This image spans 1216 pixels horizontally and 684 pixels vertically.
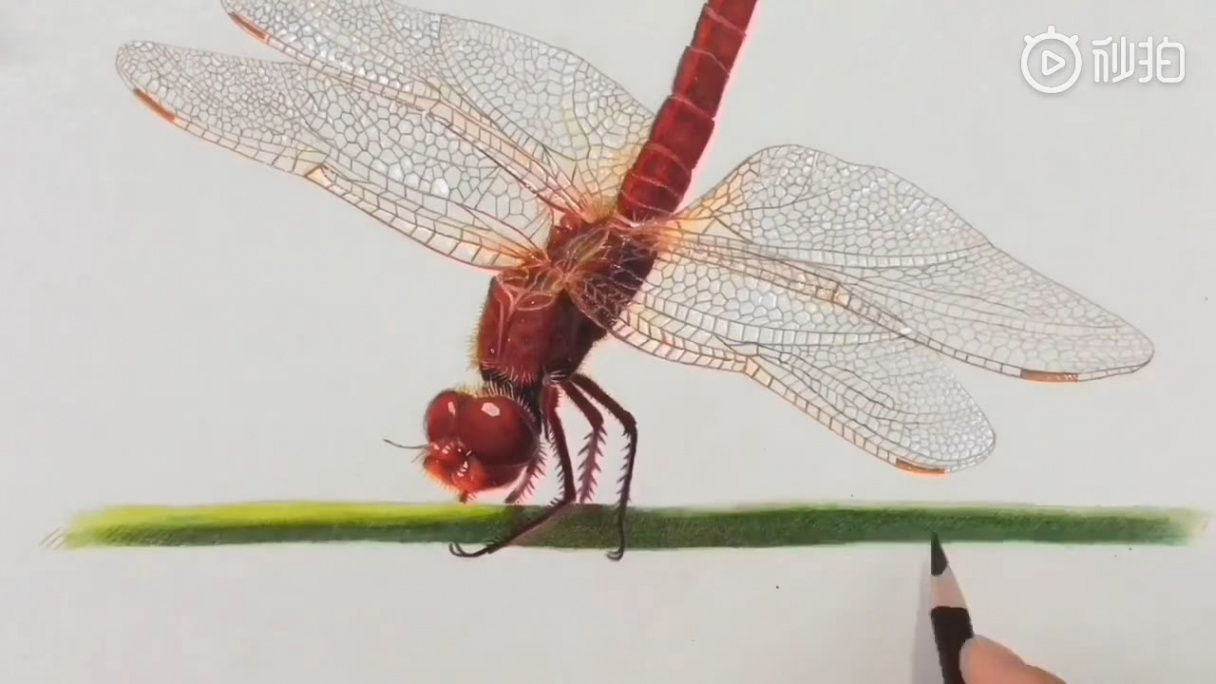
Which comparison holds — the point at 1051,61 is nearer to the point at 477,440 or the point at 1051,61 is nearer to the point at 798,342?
the point at 798,342

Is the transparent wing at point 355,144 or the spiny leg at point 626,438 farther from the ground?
the transparent wing at point 355,144

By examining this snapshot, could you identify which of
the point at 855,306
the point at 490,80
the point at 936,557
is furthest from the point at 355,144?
the point at 936,557

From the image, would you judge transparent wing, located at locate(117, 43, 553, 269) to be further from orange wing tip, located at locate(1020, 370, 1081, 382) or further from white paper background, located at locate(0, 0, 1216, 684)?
orange wing tip, located at locate(1020, 370, 1081, 382)

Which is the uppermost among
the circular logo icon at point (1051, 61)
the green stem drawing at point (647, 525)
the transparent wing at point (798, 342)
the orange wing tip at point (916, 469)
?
the circular logo icon at point (1051, 61)

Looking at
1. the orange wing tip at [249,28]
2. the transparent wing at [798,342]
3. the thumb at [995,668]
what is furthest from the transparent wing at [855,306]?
the orange wing tip at [249,28]

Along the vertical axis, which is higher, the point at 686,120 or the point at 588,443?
the point at 686,120

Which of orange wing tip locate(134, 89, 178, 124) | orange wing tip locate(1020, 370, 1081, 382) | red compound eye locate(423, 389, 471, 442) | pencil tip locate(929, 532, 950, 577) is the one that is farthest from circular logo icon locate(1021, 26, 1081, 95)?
orange wing tip locate(134, 89, 178, 124)

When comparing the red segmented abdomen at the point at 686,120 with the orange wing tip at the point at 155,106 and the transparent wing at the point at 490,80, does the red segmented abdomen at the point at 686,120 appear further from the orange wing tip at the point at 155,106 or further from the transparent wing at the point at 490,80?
the orange wing tip at the point at 155,106
